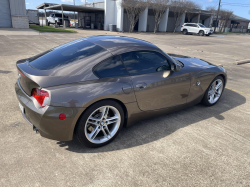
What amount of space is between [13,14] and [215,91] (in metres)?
24.7

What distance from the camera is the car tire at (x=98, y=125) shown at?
256cm

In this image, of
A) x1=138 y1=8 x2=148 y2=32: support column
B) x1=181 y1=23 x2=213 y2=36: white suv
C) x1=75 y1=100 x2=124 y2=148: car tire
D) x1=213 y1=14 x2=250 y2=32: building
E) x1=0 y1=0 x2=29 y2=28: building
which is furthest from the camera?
x1=213 y1=14 x2=250 y2=32: building

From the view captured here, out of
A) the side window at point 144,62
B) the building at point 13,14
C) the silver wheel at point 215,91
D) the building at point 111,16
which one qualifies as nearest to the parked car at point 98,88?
the side window at point 144,62

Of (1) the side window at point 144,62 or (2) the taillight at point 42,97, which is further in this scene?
(1) the side window at point 144,62

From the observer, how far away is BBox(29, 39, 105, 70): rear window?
2811mm

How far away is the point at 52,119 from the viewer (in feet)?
7.84

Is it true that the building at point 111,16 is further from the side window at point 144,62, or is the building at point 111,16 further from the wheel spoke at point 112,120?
the wheel spoke at point 112,120

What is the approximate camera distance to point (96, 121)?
2.74 metres

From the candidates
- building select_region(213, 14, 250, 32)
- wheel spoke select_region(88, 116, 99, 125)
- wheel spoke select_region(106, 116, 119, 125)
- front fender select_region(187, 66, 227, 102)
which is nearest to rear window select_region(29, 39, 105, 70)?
wheel spoke select_region(88, 116, 99, 125)

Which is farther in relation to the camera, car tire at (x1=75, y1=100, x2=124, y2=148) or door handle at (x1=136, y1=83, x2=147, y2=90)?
door handle at (x1=136, y1=83, x2=147, y2=90)

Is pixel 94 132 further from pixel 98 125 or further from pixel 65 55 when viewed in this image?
pixel 65 55

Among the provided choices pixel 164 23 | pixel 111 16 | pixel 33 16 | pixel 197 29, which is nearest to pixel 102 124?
pixel 111 16

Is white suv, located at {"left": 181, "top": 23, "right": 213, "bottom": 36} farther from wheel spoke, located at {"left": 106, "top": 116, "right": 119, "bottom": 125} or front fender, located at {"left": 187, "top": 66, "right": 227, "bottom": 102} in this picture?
wheel spoke, located at {"left": 106, "top": 116, "right": 119, "bottom": 125}

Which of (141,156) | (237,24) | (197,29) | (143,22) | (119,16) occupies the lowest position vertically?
(141,156)
